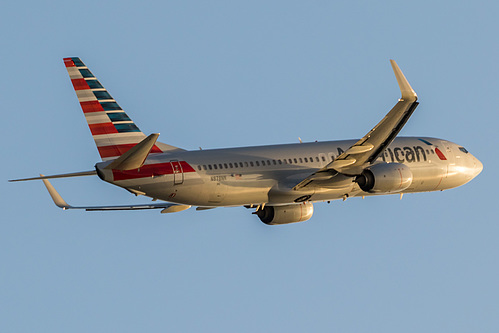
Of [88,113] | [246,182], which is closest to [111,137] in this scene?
[88,113]

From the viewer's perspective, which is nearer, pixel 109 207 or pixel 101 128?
pixel 101 128

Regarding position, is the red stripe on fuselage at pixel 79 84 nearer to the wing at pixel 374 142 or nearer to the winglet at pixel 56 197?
the winglet at pixel 56 197

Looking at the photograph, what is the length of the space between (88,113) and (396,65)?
1501 cm

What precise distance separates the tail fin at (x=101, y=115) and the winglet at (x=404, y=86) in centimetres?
1316

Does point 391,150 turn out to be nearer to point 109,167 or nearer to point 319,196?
point 319,196

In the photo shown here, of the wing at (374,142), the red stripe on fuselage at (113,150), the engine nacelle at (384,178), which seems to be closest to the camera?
the wing at (374,142)

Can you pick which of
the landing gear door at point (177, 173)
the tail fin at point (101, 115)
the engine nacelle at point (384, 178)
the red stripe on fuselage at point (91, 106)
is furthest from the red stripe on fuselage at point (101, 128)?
the engine nacelle at point (384, 178)

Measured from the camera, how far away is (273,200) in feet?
176

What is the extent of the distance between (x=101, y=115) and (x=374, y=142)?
1324cm

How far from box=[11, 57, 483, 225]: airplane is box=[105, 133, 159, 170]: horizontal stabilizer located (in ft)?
0.15

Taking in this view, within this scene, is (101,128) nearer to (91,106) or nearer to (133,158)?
(91,106)

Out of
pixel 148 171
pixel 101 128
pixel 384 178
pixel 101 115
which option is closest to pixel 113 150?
pixel 101 128

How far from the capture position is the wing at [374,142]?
46.6 m

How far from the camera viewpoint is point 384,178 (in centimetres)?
5219
